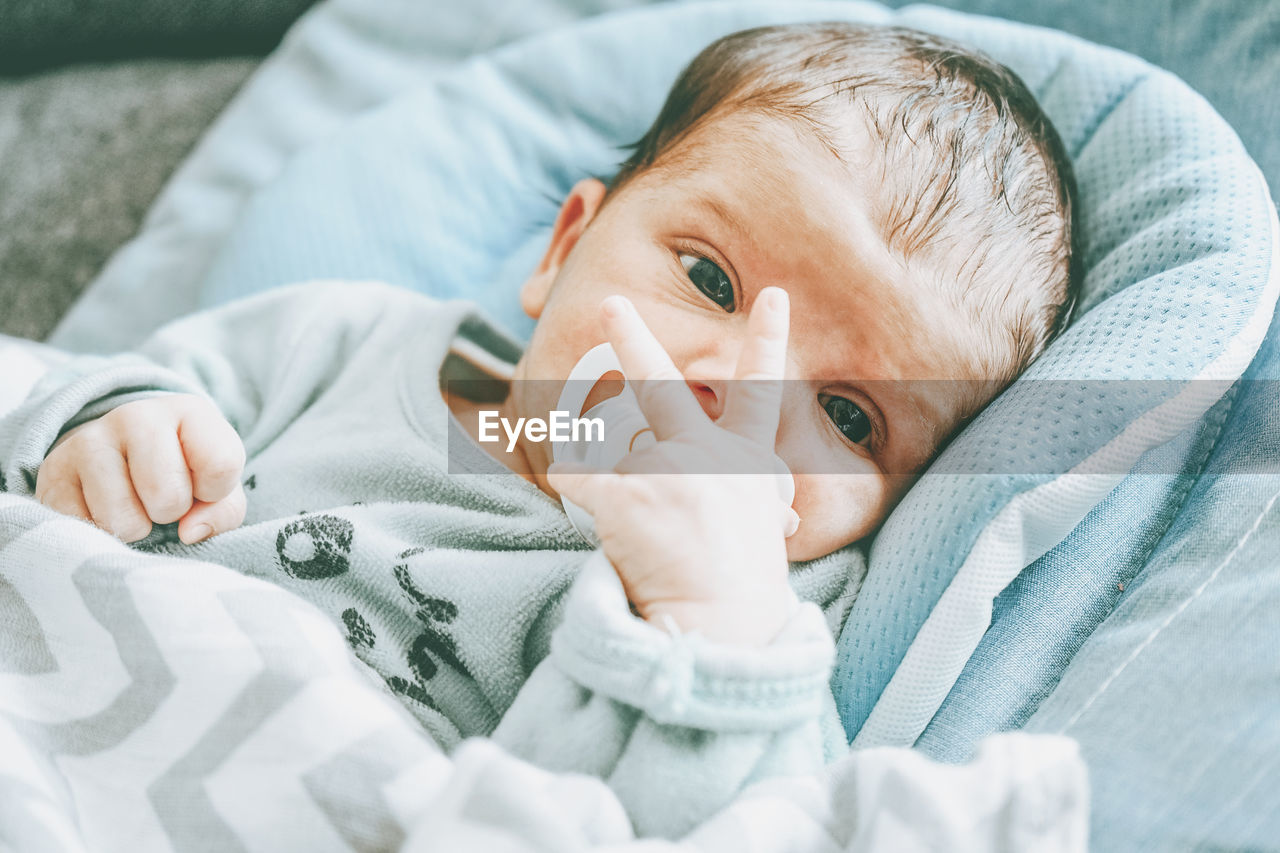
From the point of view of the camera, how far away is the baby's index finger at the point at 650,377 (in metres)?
0.64

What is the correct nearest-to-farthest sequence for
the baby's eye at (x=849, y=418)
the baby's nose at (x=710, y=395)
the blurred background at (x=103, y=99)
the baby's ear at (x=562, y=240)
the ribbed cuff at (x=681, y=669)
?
1. the ribbed cuff at (x=681, y=669)
2. the baby's nose at (x=710, y=395)
3. the baby's eye at (x=849, y=418)
4. the baby's ear at (x=562, y=240)
5. the blurred background at (x=103, y=99)

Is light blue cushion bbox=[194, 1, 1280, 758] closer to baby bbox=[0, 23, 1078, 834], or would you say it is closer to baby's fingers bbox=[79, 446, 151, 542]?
baby bbox=[0, 23, 1078, 834]

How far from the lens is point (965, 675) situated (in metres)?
0.77

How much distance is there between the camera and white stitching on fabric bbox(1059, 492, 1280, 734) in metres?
0.64

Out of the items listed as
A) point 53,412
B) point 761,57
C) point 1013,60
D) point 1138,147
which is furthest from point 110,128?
point 1138,147

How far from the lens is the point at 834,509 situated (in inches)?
31.3

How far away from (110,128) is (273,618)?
1.19m

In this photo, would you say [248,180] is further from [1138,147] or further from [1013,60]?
[1138,147]

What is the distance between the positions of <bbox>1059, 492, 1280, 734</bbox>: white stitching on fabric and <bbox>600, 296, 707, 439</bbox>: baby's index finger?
33 centimetres

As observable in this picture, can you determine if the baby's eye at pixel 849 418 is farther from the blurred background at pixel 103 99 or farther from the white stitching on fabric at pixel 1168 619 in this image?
the blurred background at pixel 103 99

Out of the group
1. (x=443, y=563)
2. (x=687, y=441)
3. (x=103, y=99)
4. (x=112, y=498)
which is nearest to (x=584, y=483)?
(x=687, y=441)

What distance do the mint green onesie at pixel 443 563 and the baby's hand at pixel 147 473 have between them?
0.03 meters

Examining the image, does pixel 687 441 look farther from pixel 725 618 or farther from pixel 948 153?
pixel 948 153

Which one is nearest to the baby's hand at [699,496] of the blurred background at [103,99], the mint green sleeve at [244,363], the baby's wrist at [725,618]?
the baby's wrist at [725,618]
